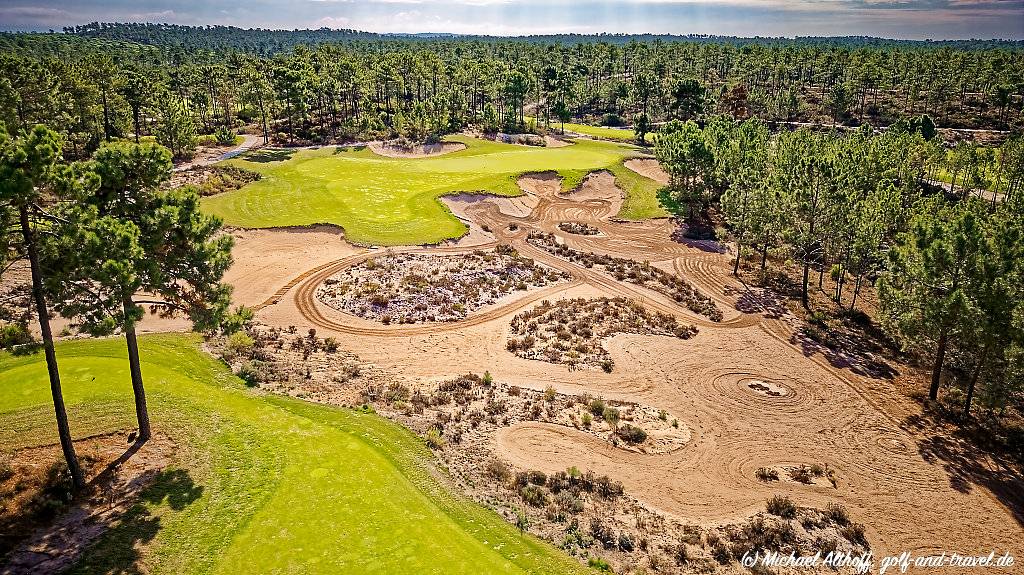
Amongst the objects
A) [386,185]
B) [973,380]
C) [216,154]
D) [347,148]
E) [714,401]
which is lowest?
[714,401]

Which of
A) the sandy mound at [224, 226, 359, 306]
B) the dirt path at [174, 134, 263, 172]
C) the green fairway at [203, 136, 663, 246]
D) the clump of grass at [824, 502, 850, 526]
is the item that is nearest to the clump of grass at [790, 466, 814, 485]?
the clump of grass at [824, 502, 850, 526]

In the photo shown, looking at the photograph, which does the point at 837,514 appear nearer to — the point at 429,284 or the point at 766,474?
the point at 766,474

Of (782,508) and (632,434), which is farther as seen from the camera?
(632,434)

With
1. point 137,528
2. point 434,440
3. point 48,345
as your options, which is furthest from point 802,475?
point 48,345

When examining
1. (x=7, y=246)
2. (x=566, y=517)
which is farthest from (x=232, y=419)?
(x=566, y=517)

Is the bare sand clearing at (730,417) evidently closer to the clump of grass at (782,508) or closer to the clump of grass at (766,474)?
the clump of grass at (766,474)

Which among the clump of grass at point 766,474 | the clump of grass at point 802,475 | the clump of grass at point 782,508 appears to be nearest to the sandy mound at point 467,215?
the clump of grass at point 766,474
